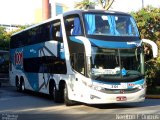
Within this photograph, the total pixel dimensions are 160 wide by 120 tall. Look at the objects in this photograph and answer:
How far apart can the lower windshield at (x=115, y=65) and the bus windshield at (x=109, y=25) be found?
806 millimetres

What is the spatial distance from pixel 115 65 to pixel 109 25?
1.76 metres

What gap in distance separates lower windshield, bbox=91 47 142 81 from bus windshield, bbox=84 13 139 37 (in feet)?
2.64

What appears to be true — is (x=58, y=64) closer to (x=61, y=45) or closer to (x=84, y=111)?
(x=61, y=45)

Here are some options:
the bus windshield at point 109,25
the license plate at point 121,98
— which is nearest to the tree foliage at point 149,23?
the bus windshield at point 109,25

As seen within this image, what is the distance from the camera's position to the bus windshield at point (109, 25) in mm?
16797

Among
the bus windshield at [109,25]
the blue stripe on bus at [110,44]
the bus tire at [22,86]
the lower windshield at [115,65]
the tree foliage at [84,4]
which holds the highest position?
the tree foliage at [84,4]

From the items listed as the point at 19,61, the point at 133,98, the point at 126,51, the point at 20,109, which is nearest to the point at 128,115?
the point at 133,98

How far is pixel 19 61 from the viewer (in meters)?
26.2

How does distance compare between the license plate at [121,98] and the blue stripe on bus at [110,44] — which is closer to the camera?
the license plate at [121,98]

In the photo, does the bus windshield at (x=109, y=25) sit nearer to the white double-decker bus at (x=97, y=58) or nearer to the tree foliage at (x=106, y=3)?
the white double-decker bus at (x=97, y=58)

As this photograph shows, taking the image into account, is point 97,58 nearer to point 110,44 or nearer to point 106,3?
point 110,44

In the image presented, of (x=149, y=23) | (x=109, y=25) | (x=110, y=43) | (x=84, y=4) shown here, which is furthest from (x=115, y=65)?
(x=84, y=4)

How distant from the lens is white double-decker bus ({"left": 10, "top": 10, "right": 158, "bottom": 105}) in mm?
16172

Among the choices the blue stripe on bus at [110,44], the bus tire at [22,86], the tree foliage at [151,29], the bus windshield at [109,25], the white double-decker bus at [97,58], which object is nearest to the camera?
the white double-decker bus at [97,58]
